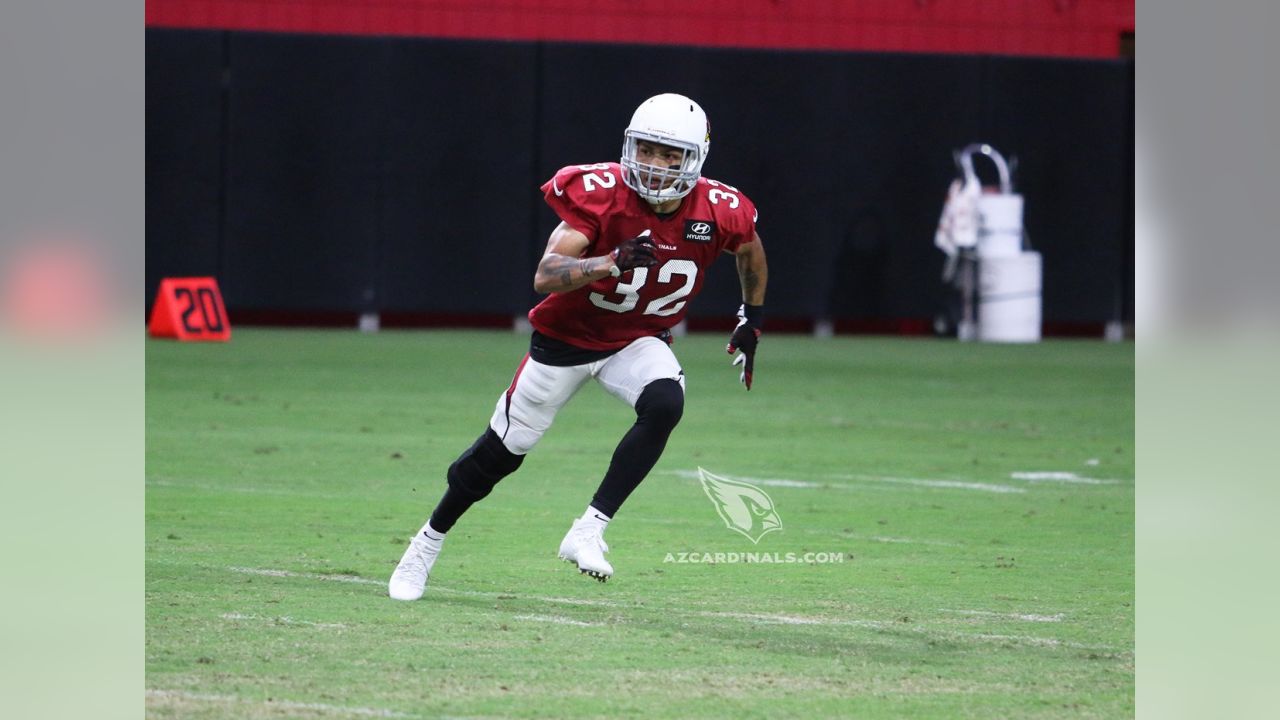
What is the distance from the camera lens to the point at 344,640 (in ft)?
17.2

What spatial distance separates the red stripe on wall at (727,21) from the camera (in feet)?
65.7

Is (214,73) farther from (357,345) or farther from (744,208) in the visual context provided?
(744,208)

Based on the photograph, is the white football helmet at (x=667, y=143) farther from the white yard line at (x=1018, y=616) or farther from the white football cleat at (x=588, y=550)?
the white yard line at (x=1018, y=616)

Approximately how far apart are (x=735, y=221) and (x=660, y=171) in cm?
46

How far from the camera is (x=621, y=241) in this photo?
20.0 feet

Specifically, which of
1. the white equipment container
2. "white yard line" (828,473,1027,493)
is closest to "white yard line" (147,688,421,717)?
"white yard line" (828,473,1027,493)

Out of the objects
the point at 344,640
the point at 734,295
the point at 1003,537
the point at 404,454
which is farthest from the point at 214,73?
the point at 344,640

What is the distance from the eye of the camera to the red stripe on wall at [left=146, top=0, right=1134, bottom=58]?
2002cm

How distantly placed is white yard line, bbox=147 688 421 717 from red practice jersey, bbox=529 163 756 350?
6.57 feet

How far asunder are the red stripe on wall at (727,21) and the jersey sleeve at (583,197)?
13.8 meters

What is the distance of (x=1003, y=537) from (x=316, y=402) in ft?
20.1

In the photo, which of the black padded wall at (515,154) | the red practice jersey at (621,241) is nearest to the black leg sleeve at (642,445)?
the red practice jersey at (621,241)
